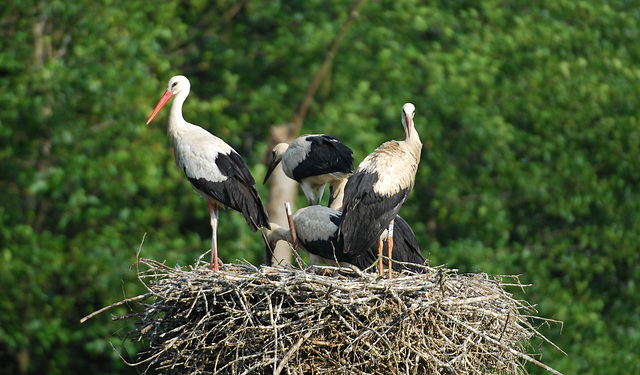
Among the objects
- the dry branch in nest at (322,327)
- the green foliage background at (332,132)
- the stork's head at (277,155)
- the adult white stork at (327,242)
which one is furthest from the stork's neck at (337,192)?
the green foliage background at (332,132)

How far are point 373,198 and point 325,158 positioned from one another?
120 centimetres

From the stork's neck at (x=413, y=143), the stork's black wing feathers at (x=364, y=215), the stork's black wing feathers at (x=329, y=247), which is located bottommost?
the stork's black wing feathers at (x=329, y=247)

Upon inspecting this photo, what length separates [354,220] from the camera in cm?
670

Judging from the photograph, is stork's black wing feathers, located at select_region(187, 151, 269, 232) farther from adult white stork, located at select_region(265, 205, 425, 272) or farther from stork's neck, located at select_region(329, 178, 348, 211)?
stork's neck, located at select_region(329, 178, 348, 211)

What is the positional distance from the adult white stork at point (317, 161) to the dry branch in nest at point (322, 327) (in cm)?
174

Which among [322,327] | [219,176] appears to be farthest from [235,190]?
[322,327]

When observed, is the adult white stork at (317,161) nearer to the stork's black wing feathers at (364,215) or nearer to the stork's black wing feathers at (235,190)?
the stork's black wing feathers at (235,190)

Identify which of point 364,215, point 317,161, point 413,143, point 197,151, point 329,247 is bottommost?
point 329,247

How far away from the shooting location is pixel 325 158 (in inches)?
308

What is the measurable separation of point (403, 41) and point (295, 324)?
8040 mm

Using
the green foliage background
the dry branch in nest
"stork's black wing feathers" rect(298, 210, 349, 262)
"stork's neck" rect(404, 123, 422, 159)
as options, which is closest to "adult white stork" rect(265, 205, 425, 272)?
"stork's black wing feathers" rect(298, 210, 349, 262)

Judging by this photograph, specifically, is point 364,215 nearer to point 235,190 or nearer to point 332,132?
point 235,190

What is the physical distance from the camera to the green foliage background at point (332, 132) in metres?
11.4

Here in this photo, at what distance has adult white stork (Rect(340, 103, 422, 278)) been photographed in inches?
264
